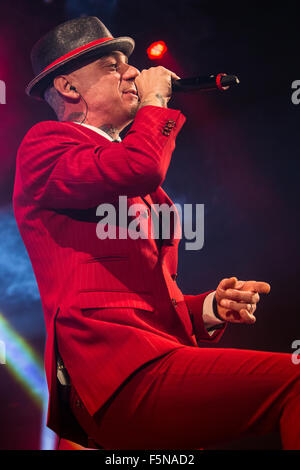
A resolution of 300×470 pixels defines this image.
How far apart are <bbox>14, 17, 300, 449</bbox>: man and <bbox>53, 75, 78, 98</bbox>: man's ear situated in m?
0.12

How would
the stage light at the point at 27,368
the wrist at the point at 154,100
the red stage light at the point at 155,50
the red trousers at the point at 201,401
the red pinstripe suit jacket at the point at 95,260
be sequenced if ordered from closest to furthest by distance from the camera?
the red trousers at the point at 201,401 → the red pinstripe suit jacket at the point at 95,260 → the wrist at the point at 154,100 → the red stage light at the point at 155,50 → the stage light at the point at 27,368

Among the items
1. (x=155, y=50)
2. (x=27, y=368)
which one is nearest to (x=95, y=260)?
(x=155, y=50)

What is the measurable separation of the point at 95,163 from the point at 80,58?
54 centimetres

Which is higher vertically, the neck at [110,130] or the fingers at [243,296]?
the neck at [110,130]

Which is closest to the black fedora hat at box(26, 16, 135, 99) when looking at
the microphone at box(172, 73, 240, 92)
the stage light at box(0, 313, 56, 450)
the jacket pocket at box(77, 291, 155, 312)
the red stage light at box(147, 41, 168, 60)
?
the microphone at box(172, 73, 240, 92)

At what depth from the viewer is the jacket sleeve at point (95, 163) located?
38.5 inches

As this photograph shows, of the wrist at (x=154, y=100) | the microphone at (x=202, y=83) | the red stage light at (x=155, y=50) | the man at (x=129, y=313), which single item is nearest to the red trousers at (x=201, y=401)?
the man at (x=129, y=313)

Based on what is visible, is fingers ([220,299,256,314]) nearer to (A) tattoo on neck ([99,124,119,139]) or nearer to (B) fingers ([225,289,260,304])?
(B) fingers ([225,289,260,304])

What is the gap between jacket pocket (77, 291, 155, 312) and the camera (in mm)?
970

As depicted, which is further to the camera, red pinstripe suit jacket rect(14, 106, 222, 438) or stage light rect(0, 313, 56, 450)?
stage light rect(0, 313, 56, 450)

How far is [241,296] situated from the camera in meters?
1.00

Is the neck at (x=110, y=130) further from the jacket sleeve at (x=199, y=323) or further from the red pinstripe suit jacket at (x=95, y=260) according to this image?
the jacket sleeve at (x=199, y=323)

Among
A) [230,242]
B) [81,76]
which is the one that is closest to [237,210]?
[230,242]

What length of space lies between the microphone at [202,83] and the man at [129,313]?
0.03 meters
